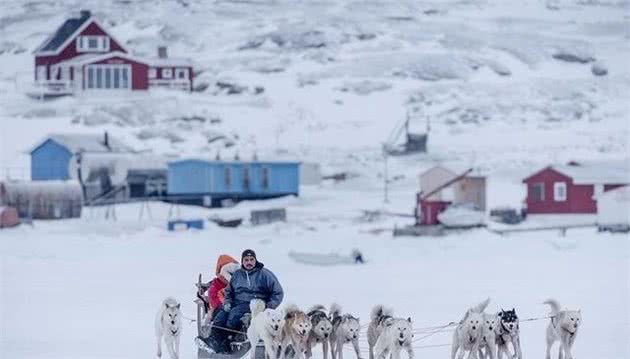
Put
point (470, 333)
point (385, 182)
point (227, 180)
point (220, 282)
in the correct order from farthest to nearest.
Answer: point (227, 180) → point (385, 182) → point (220, 282) → point (470, 333)

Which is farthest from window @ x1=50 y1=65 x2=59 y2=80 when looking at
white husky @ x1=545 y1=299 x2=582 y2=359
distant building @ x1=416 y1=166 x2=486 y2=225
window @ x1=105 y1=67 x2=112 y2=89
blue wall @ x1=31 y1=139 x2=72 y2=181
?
white husky @ x1=545 y1=299 x2=582 y2=359

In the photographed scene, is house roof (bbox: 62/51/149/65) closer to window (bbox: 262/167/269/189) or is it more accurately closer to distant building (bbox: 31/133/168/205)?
distant building (bbox: 31/133/168/205)

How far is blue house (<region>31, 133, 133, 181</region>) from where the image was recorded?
16844 mm

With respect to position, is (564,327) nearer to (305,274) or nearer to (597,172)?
(305,274)

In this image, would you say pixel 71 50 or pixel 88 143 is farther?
pixel 71 50

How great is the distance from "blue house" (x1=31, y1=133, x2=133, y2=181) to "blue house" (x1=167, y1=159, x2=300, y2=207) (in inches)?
23.6

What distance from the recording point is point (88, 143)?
56.3ft

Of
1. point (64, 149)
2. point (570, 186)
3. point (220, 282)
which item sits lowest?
point (220, 282)

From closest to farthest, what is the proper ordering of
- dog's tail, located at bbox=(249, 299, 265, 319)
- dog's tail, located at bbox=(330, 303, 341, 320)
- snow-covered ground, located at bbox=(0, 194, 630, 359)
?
dog's tail, located at bbox=(249, 299, 265, 319), dog's tail, located at bbox=(330, 303, 341, 320), snow-covered ground, located at bbox=(0, 194, 630, 359)

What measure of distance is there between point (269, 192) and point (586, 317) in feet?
22.0

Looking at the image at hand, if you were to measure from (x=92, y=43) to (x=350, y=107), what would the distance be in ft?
8.63

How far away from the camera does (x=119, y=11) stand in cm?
1716

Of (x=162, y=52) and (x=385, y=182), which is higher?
(x=162, y=52)

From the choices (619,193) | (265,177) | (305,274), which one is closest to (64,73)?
(265,177)
